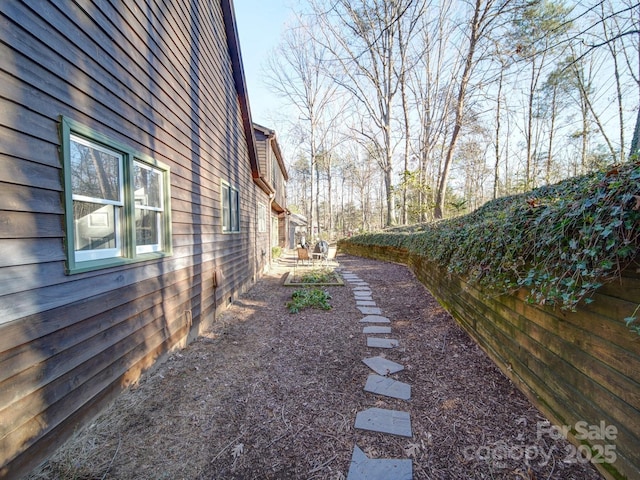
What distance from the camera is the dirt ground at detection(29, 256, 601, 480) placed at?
178 centimetres

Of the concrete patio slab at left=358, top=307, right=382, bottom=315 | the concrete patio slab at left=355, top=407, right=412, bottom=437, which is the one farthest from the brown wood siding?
the concrete patio slab at left=358, top=307, right=382, bottom=315

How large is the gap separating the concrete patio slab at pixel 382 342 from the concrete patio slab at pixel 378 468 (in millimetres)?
1782

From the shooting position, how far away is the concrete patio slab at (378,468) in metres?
1.73

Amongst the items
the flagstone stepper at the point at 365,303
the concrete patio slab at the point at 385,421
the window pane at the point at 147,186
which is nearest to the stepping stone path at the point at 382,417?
the concrete patio slab at the point at 385,421

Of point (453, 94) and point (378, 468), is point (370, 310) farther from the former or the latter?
point (453, 94)

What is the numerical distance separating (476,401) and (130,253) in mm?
3418

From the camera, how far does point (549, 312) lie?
81.8 inches

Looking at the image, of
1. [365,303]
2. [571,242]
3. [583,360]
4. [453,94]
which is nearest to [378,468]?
[583,360]

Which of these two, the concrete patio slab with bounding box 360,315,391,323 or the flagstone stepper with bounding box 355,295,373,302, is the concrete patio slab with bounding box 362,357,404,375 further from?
the flagstone stepper with bounding box 355,295,373,302

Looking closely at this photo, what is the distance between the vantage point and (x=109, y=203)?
8.05 feet

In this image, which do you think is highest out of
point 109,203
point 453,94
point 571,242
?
point 453,94

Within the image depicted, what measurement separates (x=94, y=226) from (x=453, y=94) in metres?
16.6

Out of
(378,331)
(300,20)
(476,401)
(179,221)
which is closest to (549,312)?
(476,401)

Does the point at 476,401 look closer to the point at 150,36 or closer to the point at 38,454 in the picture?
the point at 38,454
